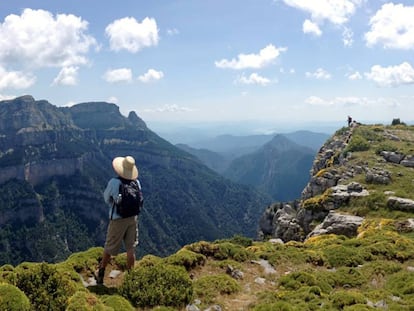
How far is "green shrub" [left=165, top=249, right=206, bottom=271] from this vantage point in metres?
17.2

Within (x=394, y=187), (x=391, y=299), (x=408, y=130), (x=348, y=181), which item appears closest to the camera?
(x=391, y=299)

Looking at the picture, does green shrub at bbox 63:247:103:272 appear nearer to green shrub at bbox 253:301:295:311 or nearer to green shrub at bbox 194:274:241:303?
green shrub at bbox 194:274:241:303

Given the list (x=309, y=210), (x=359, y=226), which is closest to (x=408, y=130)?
(x=309, y=210)

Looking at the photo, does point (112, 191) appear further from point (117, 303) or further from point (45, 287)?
point (45, 287)

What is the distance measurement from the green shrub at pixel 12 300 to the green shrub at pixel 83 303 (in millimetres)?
971

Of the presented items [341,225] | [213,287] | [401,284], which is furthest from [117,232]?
[341,225]

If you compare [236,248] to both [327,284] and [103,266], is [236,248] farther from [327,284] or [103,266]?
[103,266]

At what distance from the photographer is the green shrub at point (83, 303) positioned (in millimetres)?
9742

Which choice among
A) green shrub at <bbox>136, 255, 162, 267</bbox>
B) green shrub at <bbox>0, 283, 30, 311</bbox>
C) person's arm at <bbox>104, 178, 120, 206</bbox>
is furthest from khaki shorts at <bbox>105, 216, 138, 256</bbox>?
green shrub at <bbox>0, 283, 30, 311</bbox>

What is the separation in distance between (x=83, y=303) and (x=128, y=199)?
4.66 meters

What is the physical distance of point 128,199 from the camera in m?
14.1

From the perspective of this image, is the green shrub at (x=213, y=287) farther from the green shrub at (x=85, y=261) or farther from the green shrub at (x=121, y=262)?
the green shrub at (x=85, y=261)

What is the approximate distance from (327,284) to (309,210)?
97.9 feet

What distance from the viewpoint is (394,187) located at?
43625 mm
